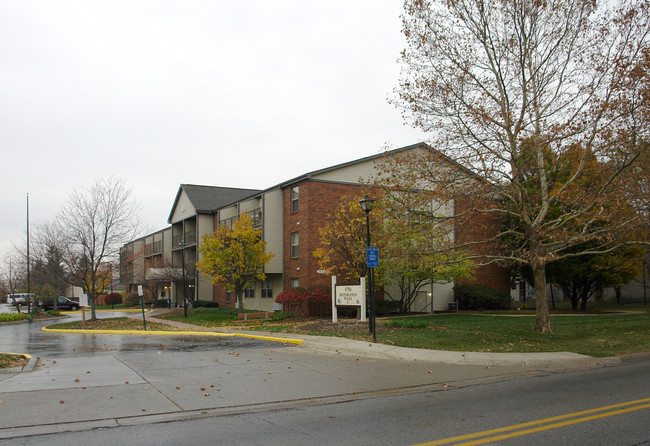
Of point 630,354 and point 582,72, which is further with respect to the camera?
point 582,72

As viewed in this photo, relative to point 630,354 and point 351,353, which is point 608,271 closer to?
point 630,354

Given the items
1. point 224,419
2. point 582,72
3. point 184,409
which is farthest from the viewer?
point 582,72

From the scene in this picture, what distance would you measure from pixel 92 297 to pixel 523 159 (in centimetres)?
2496

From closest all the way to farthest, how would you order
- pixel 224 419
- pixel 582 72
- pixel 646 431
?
pixel 646 431, pixel 224 419, pixel 582 72

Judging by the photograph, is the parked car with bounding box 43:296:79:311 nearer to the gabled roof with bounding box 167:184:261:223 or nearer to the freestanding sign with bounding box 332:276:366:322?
the gabled roof with bounding box 167:184:261:223

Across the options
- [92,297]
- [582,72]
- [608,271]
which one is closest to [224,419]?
[582,72]

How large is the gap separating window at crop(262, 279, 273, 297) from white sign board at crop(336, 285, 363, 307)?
1238 cm

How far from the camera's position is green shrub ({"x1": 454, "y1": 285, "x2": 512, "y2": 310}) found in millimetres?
33031

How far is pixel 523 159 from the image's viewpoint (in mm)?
15969

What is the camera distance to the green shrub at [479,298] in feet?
108

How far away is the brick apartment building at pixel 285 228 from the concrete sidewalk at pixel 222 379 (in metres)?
11.7

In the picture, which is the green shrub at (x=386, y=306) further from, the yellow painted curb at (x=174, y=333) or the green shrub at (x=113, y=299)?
the green shrub at (x=113, y=299)

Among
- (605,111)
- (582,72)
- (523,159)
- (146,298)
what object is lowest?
(146,298)

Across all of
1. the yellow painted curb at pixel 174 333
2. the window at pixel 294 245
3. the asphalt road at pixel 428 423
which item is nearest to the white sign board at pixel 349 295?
the yellow painted curb at pixel 174 333
